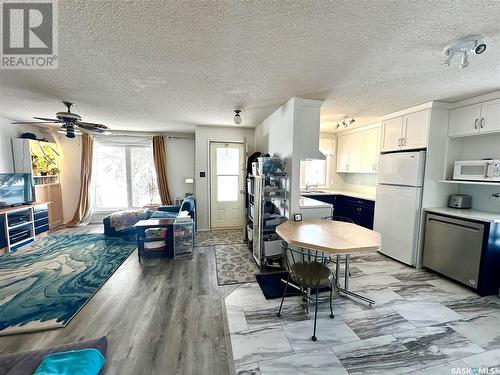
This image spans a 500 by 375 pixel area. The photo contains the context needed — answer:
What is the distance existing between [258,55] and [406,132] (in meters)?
2.88

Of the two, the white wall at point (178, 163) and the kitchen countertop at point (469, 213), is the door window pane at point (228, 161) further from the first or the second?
the kitchen countertop at point (469, 213)

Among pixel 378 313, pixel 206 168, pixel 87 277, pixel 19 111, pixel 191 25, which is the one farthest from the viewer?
pixel 206 168

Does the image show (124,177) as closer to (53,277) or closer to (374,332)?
(53,277)

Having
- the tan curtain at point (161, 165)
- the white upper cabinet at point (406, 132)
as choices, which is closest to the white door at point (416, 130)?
the white upper cabinet at point (406, 132)

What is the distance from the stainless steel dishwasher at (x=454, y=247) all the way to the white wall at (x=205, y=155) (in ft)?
12.0

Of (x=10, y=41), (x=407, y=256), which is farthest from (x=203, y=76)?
(x=407, y=256)

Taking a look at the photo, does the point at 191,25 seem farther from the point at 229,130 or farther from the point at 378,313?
the point at 229,130

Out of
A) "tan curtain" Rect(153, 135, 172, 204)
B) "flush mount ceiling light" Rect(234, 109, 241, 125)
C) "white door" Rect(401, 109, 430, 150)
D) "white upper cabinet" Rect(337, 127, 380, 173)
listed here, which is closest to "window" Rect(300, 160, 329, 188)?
"white upper cabinet" Rect(337, 127, 380, 173)

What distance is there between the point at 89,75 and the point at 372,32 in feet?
8.84

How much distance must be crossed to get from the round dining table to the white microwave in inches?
69.6

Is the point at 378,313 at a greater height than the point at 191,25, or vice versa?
the point at 191,25

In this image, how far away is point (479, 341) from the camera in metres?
1.80

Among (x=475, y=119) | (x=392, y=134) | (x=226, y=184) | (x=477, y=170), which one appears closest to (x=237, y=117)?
(x=226, y=184)

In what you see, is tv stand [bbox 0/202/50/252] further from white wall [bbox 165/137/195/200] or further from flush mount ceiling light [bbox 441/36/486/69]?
flush mount ceiling light [bbox 441/36/486/69]
